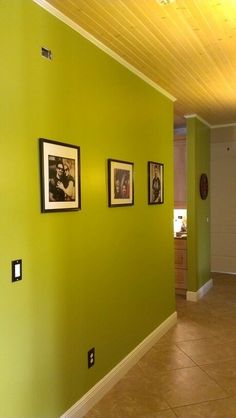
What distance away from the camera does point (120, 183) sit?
2.88 m

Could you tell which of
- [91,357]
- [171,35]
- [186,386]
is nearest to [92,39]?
[171,35]

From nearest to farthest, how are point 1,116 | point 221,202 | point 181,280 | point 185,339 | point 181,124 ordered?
1. point 1,116
2. point 185,339
3. point 181,280
4. point 181,124
5. point 221,202

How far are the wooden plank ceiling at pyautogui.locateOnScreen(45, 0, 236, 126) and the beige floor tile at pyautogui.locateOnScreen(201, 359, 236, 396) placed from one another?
266 centimetres

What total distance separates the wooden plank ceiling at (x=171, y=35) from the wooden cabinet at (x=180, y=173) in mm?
1681

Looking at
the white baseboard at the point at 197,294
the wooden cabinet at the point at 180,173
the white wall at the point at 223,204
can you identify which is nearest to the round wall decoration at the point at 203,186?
the wooden cabinet at the point at 180,173

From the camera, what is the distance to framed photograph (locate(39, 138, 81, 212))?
200 centimetres

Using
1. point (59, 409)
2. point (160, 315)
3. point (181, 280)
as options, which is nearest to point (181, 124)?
point (181, 280)

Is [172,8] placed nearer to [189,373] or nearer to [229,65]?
[229,65]

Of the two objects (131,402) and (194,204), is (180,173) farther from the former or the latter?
(131,402)

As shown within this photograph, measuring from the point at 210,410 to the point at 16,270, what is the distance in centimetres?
173

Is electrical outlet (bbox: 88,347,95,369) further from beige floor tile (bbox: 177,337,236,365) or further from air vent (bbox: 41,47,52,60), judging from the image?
air vent (bbox: 41,47,52,60)

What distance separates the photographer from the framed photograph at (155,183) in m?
3.46

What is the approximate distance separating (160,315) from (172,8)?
9.50ft

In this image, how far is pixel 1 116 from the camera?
1724 millimetres
